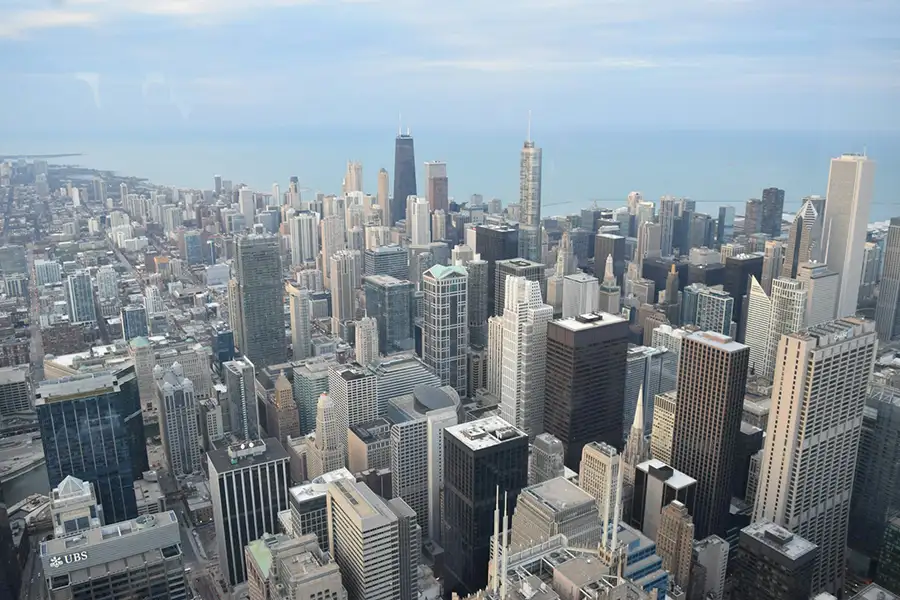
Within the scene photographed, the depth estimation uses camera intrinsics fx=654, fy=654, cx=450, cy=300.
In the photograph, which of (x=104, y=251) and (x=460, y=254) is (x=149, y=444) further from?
(x=460, y=254)

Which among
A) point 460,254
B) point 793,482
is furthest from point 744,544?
point 460,254

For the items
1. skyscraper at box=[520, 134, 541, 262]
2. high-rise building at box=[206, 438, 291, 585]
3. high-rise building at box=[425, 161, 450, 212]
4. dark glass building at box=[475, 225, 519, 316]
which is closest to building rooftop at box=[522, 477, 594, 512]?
high-rise building at box=[206, 438, 291, 585]

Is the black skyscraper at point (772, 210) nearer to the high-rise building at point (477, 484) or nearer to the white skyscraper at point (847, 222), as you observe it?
the white skyscraper at point (847, 222)

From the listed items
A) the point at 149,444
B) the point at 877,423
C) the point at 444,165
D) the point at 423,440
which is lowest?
the point at 149,444

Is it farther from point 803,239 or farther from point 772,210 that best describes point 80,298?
point 772,210

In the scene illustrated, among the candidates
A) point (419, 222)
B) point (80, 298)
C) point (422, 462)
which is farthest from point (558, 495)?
point (419, 222)
